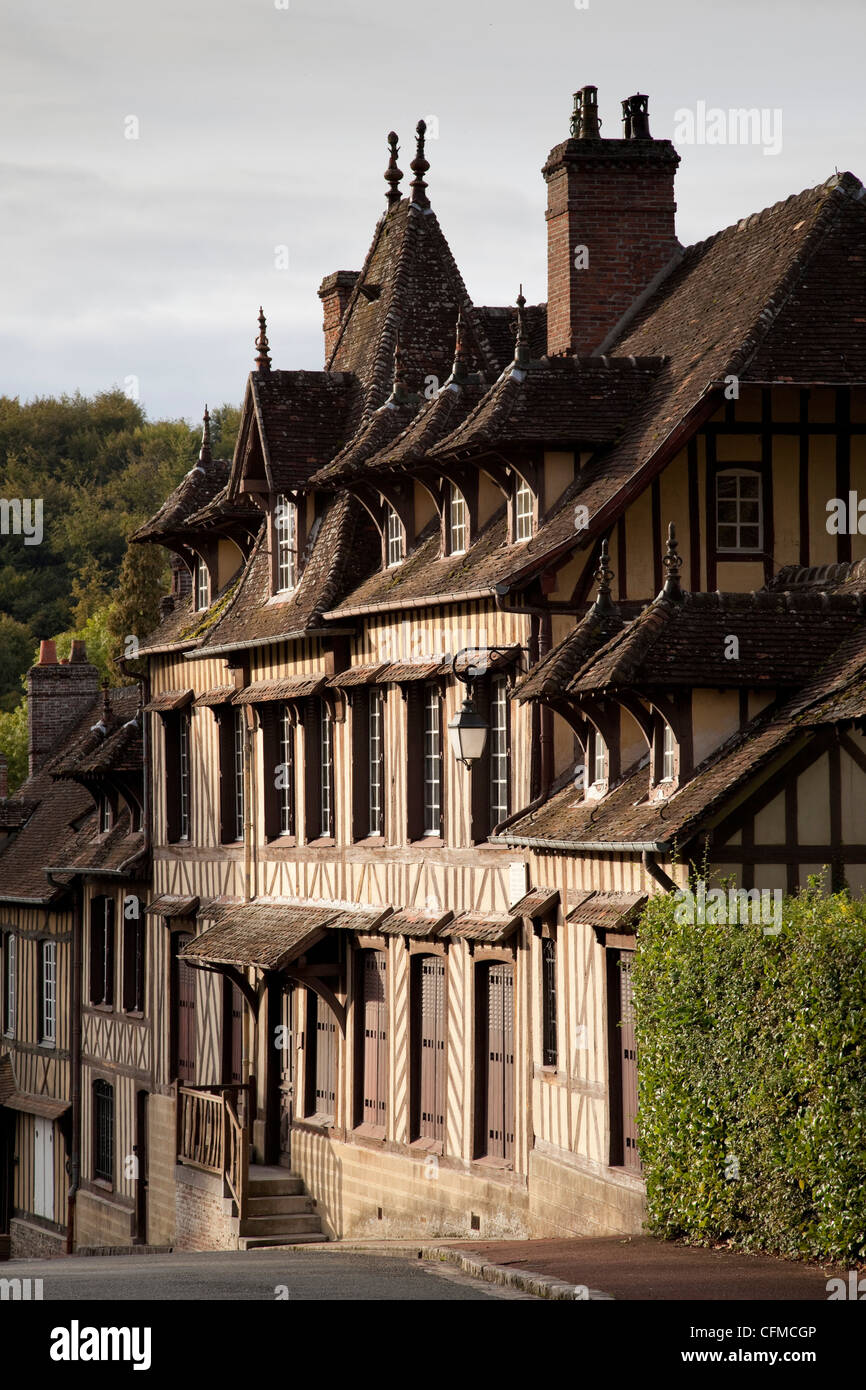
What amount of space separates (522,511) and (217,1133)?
818 cm

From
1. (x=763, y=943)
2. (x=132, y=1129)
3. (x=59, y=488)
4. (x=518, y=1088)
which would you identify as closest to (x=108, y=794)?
(x=132, y=1129)

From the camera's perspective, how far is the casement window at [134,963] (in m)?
31.4

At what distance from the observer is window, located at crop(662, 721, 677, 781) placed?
58.0 ft

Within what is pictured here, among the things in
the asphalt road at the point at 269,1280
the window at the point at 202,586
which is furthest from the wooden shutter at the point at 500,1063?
the window at the point at 202,586

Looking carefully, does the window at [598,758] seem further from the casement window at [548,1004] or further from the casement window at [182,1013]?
the casement window at [182,1013]

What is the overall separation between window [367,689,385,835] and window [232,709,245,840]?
4.07 metres

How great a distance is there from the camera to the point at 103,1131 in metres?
32.8

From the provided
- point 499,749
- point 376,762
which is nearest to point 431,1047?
point 499,749

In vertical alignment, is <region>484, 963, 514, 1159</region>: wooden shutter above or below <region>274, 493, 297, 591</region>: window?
below

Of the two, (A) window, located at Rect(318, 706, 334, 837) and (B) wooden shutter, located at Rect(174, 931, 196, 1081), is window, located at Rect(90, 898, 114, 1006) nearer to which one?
(B) wooden shutter, located at Rect(174, 931, 196, 1081)

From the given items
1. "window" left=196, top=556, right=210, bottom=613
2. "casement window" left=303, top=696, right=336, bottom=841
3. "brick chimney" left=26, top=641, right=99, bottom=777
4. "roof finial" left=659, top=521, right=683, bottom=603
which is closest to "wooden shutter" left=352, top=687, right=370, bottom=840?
"casement window" left=303, top=696, right=336, bottom=841

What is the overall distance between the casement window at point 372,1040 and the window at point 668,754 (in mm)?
6484
